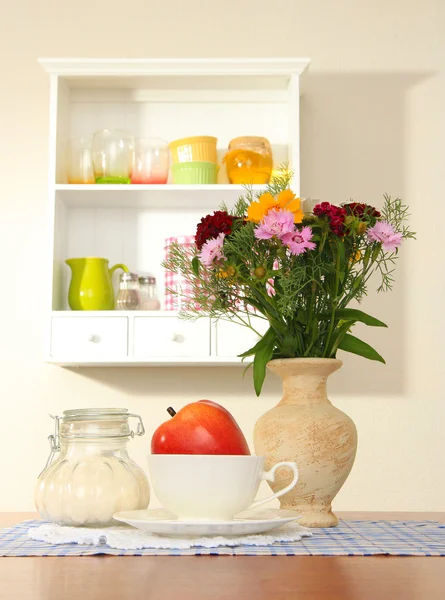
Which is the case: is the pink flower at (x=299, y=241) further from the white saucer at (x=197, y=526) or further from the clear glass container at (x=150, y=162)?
the clear glass container at (x=150, y=162)

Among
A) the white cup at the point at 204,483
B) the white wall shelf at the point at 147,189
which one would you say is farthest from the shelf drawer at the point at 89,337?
the white cup at the point at 204,483

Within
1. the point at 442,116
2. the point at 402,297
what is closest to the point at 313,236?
the point at 402,297

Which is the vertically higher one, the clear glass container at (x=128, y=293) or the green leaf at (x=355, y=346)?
the clear glass container at (x=128, y=293)

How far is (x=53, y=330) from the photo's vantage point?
214cm

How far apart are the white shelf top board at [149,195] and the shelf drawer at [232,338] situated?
340 millimetres

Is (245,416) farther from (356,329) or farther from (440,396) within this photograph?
(440,396)

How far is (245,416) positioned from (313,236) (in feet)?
4.46

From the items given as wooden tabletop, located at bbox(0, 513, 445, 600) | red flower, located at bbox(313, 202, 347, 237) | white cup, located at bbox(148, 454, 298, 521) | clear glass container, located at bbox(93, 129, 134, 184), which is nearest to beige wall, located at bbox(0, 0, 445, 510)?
clear glass container, located at bbox(93, 129, 134, 184)

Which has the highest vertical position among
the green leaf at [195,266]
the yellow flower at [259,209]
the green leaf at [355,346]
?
the yellow flower at [259,209]

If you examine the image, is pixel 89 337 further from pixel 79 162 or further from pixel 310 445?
pixel 310 445

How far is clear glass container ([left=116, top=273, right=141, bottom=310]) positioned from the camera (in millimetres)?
2201

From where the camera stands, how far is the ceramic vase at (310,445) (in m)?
0.99

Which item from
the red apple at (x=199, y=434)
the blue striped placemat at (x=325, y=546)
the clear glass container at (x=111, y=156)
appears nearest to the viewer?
the blue striped placemat at (x=325, y=546)

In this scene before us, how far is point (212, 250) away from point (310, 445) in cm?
26
